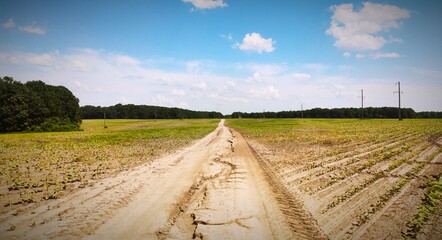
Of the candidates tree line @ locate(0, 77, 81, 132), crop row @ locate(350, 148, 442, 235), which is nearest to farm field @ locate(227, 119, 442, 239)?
crop row @ locate(350, 148, 442, 235)

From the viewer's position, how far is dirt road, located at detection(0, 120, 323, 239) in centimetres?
599

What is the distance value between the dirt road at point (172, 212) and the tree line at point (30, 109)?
193 feet

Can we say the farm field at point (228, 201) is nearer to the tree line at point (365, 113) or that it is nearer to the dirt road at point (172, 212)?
the dirt road at point (172, 212)

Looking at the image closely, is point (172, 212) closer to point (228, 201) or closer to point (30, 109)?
point (228, 201)

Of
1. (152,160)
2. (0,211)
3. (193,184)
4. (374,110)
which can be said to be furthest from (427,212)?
(374,110)

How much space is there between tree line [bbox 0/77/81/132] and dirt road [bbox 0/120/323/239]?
5895cm

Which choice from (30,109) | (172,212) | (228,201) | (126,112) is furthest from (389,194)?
(126,112)

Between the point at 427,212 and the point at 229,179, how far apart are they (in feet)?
Answer: 21.3

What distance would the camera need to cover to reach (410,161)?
44.5 ft

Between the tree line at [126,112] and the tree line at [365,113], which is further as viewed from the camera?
the tree line at [126,112]

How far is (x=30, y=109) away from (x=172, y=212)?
6535 centimetres

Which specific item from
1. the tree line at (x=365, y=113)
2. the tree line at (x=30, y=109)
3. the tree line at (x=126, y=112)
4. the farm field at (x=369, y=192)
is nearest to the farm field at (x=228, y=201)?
the farm field at (x=369, y=192)

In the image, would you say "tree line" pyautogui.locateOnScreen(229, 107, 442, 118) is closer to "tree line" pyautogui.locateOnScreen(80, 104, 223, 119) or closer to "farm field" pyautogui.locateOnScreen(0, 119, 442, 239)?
"tree line" pyautogui.locateOnScreen(80, 104, 223, 119)

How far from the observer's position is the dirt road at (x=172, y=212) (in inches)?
236
